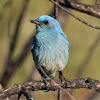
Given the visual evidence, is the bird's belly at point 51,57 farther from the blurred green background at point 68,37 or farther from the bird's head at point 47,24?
the blurred green background at point 68,37

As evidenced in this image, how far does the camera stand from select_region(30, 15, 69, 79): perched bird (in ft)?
17.4

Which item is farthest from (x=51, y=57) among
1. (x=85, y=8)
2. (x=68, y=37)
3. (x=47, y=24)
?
(x=68, y=37)

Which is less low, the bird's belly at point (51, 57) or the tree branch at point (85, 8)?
the tree branch at point (85, 8)

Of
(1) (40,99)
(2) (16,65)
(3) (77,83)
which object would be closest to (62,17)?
(2) (16,65)

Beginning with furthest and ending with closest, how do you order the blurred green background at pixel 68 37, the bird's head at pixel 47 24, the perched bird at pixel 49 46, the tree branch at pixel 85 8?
the blurred green background at pixel 68 37 < the bird's head at pixel 47 24 < the perched bird at pixel 49 46 < the tree branch at pixel 85 8

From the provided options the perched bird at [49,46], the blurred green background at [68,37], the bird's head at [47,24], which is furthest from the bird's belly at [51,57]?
the blurred green background at [68,37]

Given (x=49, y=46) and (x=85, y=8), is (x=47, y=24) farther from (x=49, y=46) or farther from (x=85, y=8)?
(x=85, y=8)

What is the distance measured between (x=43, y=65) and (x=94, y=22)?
3.87 metres

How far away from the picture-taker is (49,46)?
5309 mm

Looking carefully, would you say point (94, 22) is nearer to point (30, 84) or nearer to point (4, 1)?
point (4, 1)

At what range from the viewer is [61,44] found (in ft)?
17.7

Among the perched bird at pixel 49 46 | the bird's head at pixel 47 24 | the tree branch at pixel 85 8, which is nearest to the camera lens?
the tree branch at pixel 85 8

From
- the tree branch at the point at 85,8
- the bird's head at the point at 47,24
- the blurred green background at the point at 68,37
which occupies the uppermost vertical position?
the tree branch at the point at 85,8

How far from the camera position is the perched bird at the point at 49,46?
530cm
